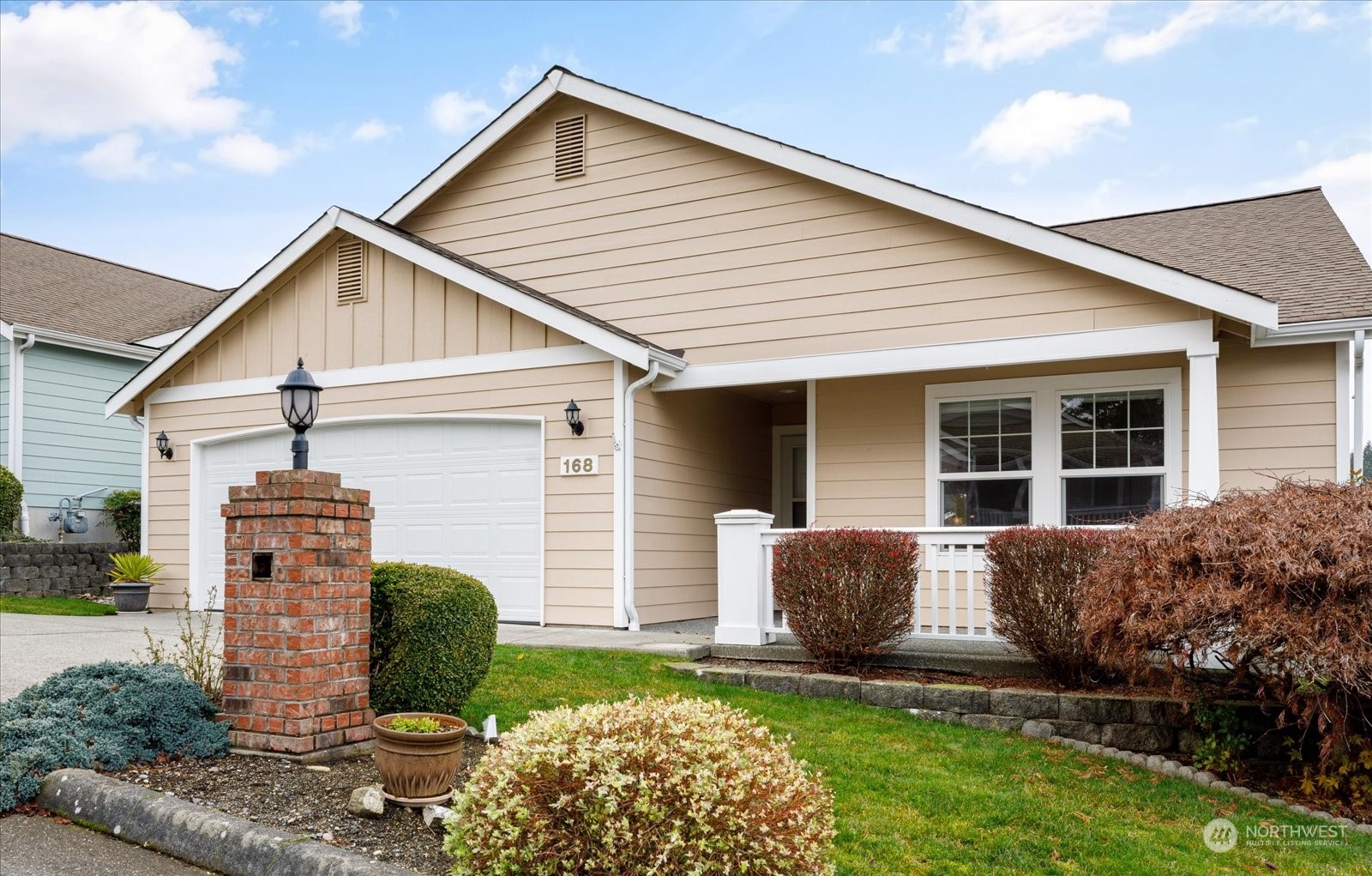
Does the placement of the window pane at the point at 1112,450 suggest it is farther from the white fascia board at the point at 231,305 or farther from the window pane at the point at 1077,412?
the white fascia board at the point at 231,305

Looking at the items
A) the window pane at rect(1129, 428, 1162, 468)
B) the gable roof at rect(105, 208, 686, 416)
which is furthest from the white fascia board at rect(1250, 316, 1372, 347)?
the gable roof at rect(105, 208, 686, 416)

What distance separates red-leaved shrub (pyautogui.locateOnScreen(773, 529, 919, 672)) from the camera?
25.3ft

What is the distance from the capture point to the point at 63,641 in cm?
959

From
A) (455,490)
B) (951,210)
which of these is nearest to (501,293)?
(455,490)

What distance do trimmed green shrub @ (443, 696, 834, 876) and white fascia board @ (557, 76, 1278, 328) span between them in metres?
6.74

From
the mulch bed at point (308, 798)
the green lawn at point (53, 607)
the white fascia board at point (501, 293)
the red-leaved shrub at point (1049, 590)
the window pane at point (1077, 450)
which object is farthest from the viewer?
the green lawn at point (53, 607)

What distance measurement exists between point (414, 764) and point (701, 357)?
7.47m

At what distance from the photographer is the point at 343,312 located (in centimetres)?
1195

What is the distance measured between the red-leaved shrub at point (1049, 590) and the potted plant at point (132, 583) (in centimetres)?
1074

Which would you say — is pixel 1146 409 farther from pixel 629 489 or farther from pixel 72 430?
pixel 72 430

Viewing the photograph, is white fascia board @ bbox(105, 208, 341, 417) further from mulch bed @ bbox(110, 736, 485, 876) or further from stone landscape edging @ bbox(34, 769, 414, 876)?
stone landscape edging @ bbox(34, 769, 414, 876)

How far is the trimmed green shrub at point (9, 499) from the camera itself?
1546 cm

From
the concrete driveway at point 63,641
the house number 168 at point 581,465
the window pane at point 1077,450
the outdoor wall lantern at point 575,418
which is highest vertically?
the outdoor wall lantern at point 575,418

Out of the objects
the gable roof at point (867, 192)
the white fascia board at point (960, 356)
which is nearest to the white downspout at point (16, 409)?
the gable roof at point (867, 192)
